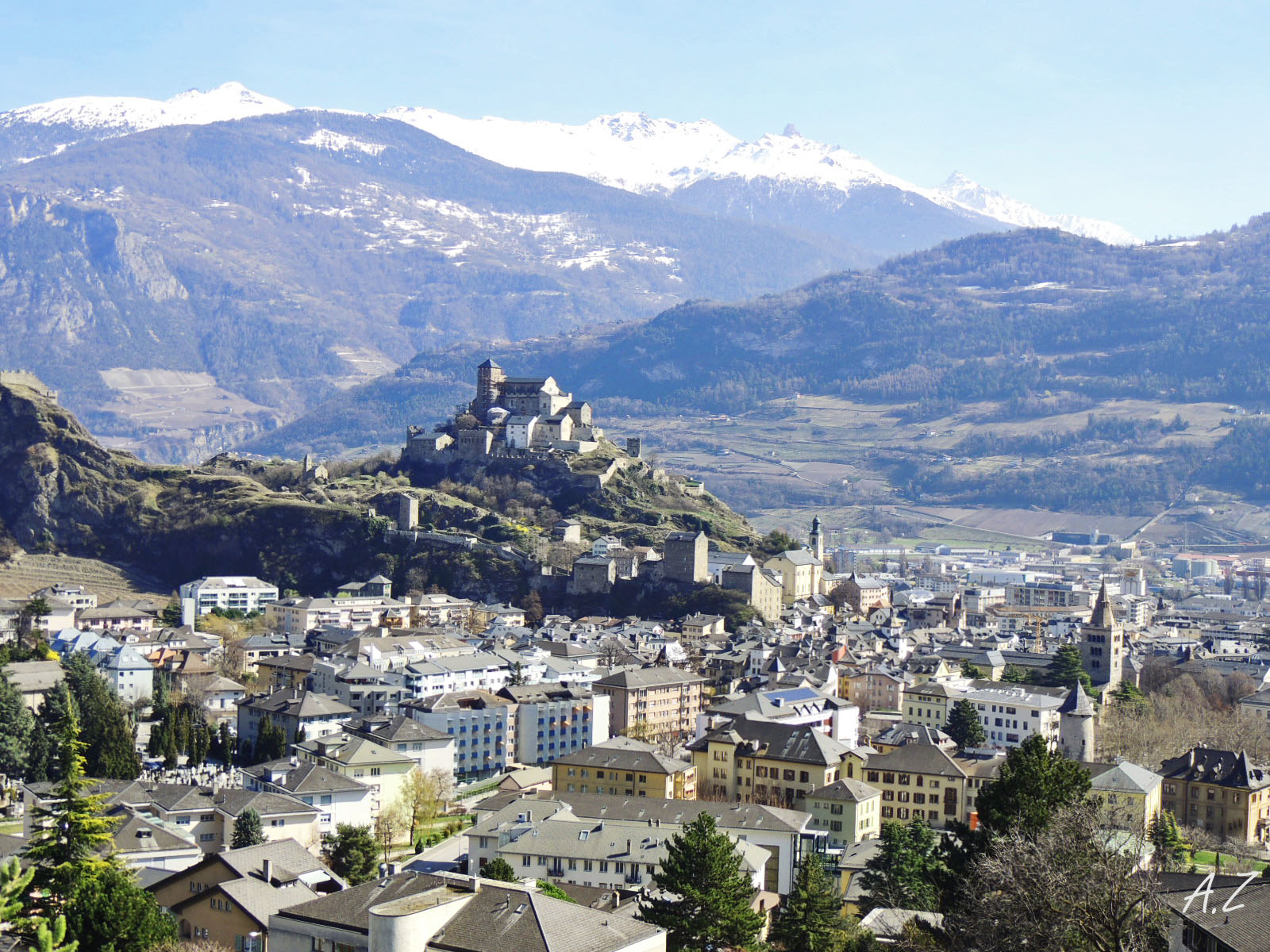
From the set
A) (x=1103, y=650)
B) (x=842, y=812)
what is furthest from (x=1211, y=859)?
(x=1103, y=650)

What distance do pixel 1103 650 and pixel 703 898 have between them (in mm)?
60465

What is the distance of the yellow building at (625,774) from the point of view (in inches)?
2362

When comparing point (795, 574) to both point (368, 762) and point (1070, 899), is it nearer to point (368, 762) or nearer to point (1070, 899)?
point (368, 762)

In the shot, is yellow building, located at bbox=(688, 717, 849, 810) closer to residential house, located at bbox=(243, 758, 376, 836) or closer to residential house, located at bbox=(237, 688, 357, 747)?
residential house, located at bbox=(243, 758, 376, 836)

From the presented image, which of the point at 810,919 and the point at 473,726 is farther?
the point at 473,726

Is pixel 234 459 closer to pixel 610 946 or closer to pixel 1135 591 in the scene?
pixel 1135 591

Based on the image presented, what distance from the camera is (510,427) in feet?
441

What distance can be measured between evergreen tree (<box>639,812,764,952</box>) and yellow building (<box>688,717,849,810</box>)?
19.2m

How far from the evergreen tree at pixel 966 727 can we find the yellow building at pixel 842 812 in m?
15.4

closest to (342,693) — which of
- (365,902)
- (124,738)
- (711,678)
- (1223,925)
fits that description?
Answer: (124,738)

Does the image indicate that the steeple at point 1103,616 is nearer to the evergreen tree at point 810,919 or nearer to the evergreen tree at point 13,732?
the evergreen tree at point 810,919

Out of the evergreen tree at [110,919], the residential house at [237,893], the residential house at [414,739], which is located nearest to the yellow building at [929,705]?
the residential house at [414,739]

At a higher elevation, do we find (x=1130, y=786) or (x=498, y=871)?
(x=498, y=871)

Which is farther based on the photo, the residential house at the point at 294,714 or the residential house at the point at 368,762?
the residential house at the point at 294,714
